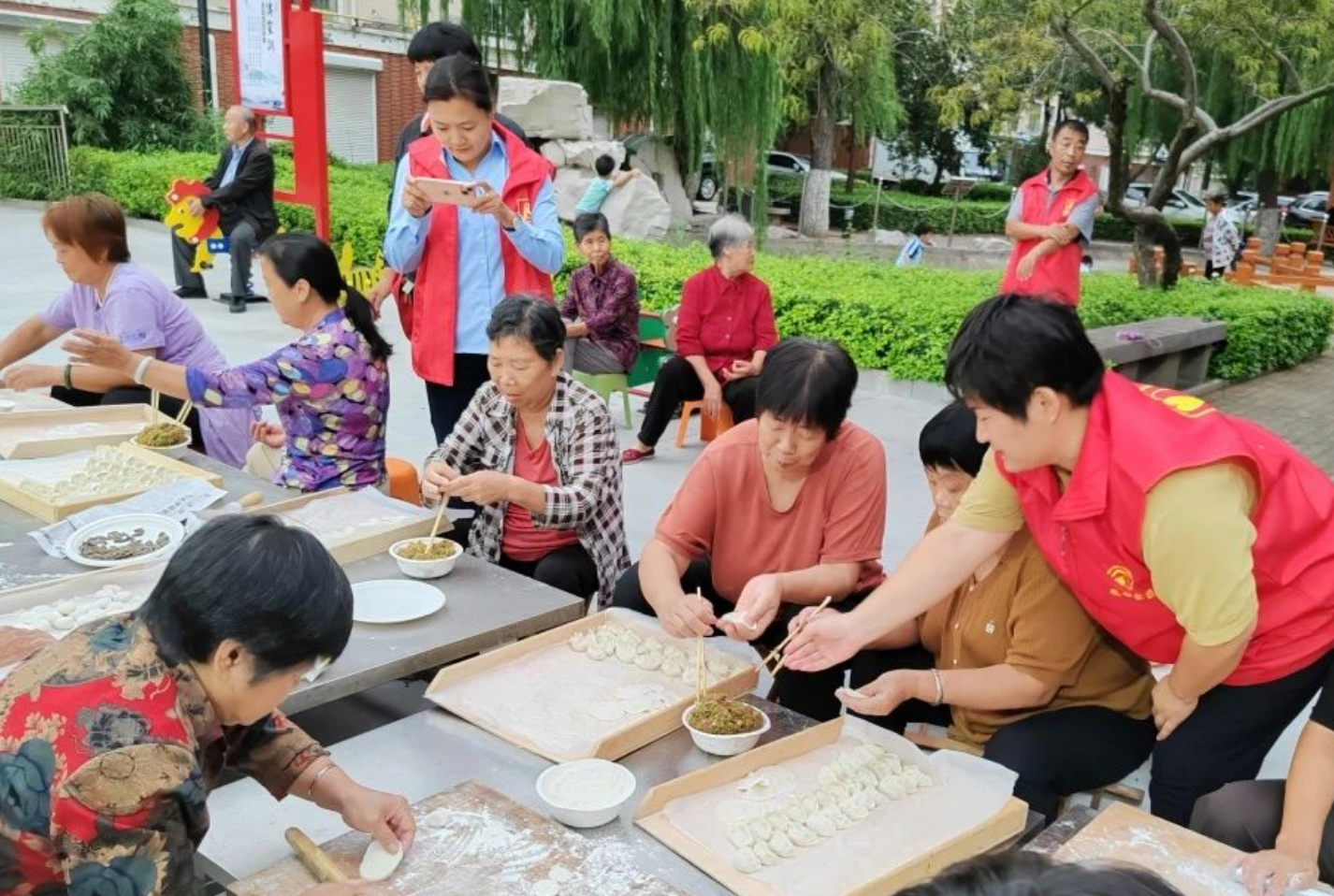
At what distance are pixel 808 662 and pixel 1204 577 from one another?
0.70 meters

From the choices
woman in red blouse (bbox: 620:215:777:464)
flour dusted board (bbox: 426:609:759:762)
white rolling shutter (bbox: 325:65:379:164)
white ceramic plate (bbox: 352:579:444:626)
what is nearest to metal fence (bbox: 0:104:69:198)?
white rolling shutter (bbox: 325:65:379:164)

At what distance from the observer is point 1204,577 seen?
1646 mm

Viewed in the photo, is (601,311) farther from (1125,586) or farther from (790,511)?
(1125,586)

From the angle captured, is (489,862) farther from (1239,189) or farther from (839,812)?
(1239,189)

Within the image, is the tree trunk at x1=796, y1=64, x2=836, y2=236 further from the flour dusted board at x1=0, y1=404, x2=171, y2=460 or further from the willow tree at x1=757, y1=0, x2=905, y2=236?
the flour dusted board at x1=0, y1=404, x2=171, y2=460

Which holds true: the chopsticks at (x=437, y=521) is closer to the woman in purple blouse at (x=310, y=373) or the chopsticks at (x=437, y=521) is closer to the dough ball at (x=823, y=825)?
→ the woman in purple blouse at (x=310, y=373)

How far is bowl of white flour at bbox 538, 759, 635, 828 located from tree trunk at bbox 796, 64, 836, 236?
1811 centimetres

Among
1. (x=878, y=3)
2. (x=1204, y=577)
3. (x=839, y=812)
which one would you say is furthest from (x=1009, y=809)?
(x=878, y=3)

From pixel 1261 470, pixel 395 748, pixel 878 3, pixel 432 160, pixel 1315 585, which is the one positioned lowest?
pixel 395 748

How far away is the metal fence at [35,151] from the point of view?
1441 centimetres

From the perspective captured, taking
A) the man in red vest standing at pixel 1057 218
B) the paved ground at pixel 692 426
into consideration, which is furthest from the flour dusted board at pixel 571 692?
the man in red vest standing at pixel 1057 218

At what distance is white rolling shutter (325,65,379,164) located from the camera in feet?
64.8

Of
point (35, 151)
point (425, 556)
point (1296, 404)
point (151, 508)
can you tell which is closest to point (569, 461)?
point (425, 556)

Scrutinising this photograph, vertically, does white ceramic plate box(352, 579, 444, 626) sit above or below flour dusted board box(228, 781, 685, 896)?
above
